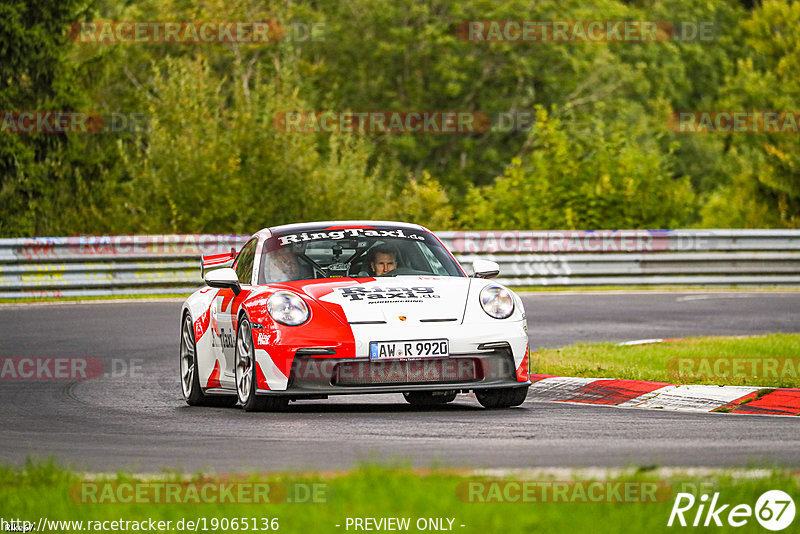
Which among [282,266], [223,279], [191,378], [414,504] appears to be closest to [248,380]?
[223,279]

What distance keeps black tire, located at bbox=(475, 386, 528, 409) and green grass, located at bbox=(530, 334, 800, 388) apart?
5.19 feet

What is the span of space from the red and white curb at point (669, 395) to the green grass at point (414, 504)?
362cm

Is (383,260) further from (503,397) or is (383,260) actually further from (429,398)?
(503,397)

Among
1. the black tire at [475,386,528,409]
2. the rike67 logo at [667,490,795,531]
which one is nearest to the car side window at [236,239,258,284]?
the black tire at [475,386,528,409]

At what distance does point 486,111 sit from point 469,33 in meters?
3.25

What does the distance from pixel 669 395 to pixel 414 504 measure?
5.30 meters

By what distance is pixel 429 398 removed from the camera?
11.2 metres

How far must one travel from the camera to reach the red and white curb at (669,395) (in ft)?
32.8

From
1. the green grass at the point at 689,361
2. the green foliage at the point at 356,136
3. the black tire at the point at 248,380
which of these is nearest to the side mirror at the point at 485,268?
the green grass at the point at 689,361

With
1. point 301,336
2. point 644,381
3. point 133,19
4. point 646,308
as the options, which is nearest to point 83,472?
point 301,336

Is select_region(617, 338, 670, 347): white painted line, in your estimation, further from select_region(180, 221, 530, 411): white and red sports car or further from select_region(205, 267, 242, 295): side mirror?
select_region(205, 267, 242, 295): side mirror

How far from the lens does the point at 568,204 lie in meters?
32.6

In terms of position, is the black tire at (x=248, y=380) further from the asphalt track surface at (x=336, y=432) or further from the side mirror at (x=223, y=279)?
the side mirror at (x=223, y=279)

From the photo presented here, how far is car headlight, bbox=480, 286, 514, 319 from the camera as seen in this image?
9953 millimetres
